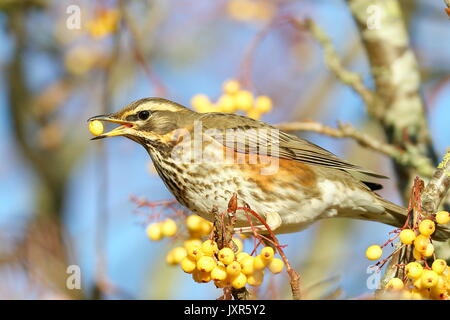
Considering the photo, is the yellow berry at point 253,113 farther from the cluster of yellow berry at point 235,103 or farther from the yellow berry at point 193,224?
the yellow berry at point 193,224

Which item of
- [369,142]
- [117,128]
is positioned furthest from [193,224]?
[369,142]

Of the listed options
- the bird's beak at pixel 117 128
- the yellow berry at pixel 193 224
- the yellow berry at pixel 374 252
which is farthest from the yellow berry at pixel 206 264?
the bird's beak at pixel 117 128

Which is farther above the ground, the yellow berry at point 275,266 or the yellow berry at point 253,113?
the yellow berry at point 253,113

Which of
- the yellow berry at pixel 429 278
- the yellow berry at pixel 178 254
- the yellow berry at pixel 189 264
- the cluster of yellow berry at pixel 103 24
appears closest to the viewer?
the yellow berry at pixel 429 278

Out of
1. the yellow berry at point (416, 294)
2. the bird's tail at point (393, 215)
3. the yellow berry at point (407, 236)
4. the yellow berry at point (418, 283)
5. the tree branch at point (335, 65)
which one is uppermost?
the tree branch at point (335, 65)

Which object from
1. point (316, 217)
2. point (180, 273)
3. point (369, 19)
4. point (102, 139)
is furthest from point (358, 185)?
point (180, 273)

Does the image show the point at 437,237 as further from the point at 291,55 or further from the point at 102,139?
the point at 291,55

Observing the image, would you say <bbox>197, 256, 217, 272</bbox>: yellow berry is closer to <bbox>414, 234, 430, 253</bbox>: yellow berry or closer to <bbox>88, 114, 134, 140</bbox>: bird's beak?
<bbox>414, 234, 430, 253</bbox>: yellow berry
